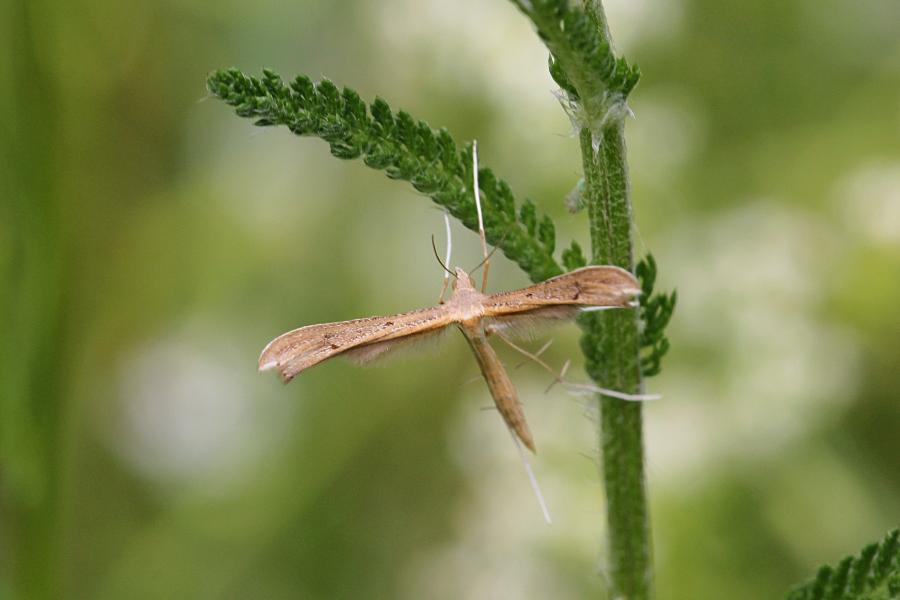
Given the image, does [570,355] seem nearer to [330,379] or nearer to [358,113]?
[330,379]

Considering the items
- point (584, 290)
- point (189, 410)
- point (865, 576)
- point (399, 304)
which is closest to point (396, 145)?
point (584, 290)

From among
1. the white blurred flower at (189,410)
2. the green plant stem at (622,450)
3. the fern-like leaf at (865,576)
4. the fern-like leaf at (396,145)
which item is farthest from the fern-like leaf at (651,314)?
the white blurred flower at (189,410)

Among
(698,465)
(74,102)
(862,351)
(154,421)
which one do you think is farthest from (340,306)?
(862,351)

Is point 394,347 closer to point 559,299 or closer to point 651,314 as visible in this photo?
point 559,299

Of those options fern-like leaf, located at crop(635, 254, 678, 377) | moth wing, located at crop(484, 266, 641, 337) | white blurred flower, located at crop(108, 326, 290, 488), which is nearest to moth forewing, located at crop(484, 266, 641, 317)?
moth wing, located at crop(484, 266, 641, 337)

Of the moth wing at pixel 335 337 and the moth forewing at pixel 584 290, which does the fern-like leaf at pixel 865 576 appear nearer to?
the moth forewing at pixel 584 290

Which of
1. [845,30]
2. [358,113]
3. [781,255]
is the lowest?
[358,113]

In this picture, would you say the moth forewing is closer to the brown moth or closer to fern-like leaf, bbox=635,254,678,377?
the brown moth
